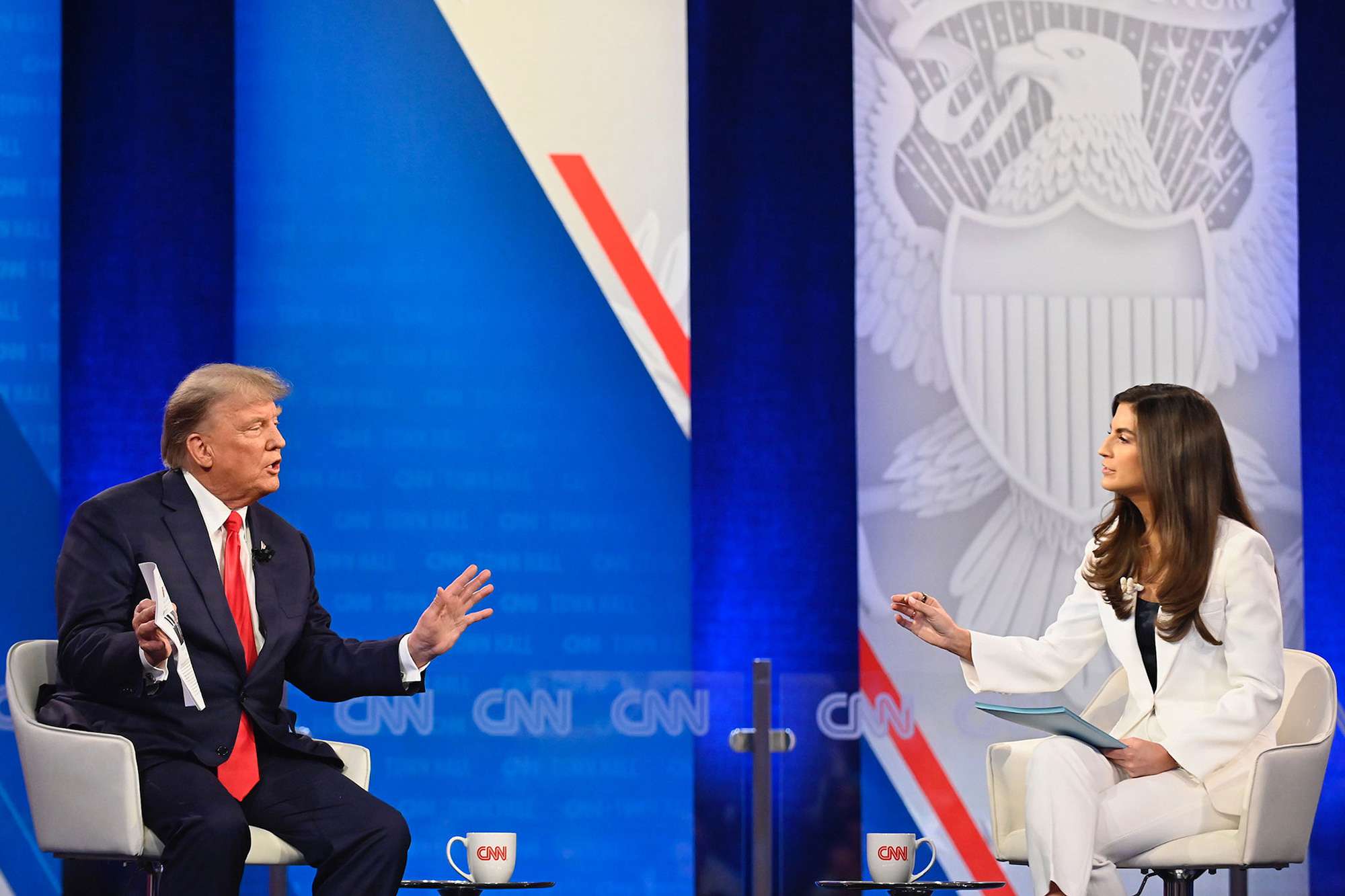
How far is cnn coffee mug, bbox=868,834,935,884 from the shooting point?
11.4ft

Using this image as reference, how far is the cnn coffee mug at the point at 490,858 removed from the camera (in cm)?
342

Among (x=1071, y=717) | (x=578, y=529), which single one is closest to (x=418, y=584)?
(x=578, y=529)

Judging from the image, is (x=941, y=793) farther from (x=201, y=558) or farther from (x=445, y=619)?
(x=201, y=558)

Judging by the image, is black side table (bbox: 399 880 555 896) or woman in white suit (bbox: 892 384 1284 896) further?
black side table (bbox: 399 880 555 896)

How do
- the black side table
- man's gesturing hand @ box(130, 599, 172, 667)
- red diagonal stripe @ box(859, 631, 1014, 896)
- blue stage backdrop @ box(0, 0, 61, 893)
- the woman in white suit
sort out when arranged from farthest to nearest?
blue stage backdrop @ box(0, 0, 61, 893) < red diagonal stripe @ box(859, 631, 1014, 896) < the black side table < the woman in white suit < man's gesturing hand @ box(130, 599, 172, 667)

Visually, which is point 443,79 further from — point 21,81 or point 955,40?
point 955,40

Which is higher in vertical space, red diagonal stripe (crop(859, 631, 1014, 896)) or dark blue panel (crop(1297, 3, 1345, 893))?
dark blue panel (crop(1297, 3, 1345, 893))

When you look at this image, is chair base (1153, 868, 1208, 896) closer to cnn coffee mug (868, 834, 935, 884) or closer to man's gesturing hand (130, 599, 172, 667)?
cnn coffee mug (868, 834, 935, 884)

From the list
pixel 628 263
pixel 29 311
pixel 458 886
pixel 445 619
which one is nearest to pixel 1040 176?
pixel 628 263

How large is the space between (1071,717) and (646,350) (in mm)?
2036

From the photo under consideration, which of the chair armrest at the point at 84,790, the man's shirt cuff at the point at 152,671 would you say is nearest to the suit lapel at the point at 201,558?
the man's shirt cuff at the point at 152,671

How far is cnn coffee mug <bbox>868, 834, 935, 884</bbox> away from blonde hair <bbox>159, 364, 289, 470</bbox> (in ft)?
5.45

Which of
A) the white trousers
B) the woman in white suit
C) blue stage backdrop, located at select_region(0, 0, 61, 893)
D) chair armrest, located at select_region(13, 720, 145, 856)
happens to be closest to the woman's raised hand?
the woman in white suit

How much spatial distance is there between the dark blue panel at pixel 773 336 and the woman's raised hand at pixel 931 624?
4.30ft
